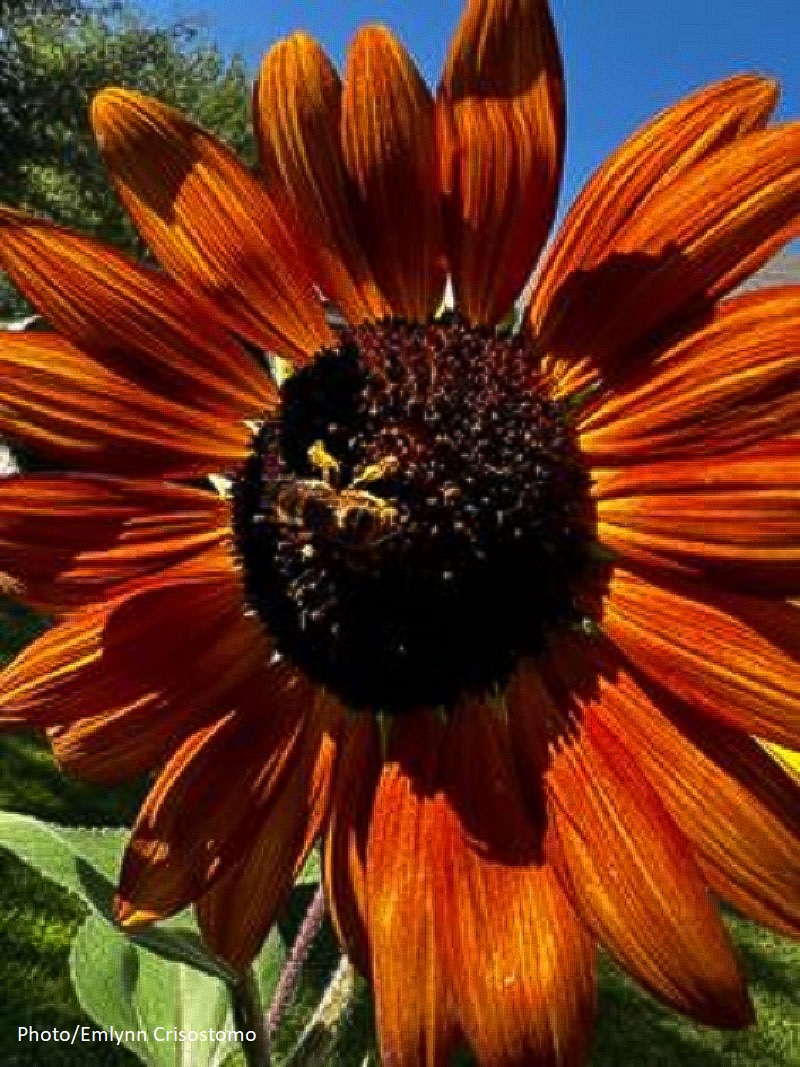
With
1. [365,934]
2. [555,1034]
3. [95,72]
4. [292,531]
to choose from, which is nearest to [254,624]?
[292,531]

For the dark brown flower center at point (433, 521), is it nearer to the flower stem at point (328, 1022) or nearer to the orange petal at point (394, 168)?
the orange petal at point (394, 168)

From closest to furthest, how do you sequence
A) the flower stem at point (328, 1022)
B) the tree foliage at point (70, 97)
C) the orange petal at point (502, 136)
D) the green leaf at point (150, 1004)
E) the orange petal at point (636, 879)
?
the orange petal at point (636, 879)
the orange petal at point (502, 136)
the flower stem at point (328, 1022)
the green leaf at point (150, 1004)
the tree foliage at point (70, 97)

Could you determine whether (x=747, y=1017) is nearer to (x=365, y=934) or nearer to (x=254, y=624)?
(x=365, y=934)

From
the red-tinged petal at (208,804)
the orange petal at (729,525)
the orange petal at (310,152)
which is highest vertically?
the orange petal at (310,152)

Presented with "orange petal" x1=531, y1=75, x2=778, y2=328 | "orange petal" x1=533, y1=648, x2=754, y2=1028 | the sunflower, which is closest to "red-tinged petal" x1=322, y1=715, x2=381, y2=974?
the sunflower

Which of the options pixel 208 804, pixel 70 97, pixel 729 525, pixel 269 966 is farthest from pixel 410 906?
pixel 70 97

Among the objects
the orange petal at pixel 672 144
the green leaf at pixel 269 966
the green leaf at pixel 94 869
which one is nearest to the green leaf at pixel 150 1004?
the green leaf at pixel 269 966

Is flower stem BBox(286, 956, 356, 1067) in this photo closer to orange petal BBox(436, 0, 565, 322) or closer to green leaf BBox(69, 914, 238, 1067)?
green leaf BBox(69, 914, 238, 1067)
